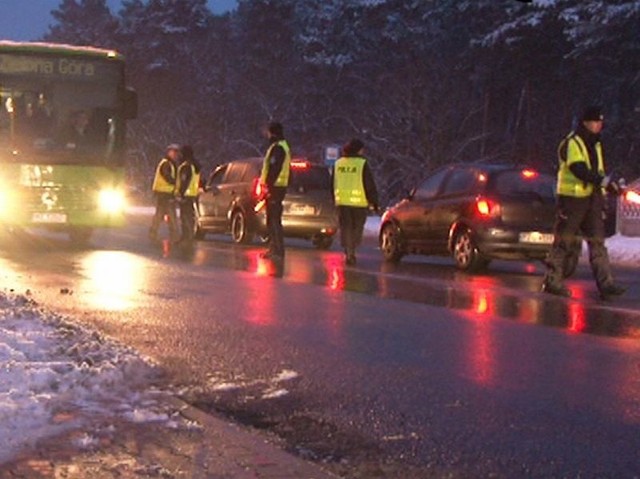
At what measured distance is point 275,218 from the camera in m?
17.1

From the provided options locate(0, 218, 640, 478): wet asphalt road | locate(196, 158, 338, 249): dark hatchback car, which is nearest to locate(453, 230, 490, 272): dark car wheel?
locate(0, 218, 640, 478): wet asphalt road

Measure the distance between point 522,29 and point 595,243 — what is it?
89.5 feet

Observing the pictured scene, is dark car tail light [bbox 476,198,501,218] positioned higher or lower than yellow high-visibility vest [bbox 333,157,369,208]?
lower

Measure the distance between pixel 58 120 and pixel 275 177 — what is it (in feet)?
14.7

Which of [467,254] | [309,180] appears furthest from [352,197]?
[309,180]

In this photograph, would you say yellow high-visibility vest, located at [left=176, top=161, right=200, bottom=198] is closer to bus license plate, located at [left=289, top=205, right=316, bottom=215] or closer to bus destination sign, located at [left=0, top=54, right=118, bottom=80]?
bus license plate, located at [left=289, top=205, right=316, bottom=215]

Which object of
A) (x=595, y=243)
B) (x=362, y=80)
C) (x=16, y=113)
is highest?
(x=362, y=80)

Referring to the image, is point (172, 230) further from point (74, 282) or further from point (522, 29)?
point (522, 29)

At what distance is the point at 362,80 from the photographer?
52.2 metres

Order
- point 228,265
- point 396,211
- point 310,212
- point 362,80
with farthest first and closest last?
point 362,80 < point 310,212 < point 396,211 < point 228,265

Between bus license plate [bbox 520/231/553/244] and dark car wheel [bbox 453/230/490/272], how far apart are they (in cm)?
60

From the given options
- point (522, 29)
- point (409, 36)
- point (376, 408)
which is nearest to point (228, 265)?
point (376, 408)

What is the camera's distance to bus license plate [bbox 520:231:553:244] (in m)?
16.2

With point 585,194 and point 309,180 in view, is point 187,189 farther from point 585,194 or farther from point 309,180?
point 585,194
